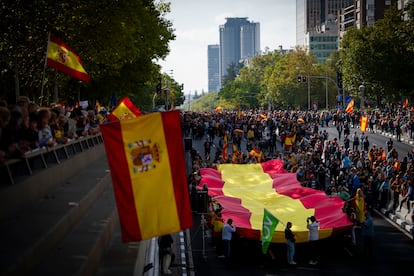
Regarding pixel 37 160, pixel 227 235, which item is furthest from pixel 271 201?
pixel 37 160

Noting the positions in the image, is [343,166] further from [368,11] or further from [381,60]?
[368,11]

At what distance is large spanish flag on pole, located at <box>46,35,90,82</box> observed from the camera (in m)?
19.7

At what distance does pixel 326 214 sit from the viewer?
2075 centimetres

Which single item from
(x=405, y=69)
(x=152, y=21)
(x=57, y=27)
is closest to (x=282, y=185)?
Result: (x=57, y=27)

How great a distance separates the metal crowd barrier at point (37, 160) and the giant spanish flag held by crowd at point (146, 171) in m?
2.51

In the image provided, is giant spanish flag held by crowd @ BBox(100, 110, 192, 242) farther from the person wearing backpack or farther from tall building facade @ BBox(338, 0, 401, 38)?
tall building facade @ BBox(338, 0, 401, 38)

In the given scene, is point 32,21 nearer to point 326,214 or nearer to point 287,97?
point 326,214

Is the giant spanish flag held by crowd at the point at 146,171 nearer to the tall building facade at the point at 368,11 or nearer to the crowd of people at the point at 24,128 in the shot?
the crowd of people at the point at 24,128

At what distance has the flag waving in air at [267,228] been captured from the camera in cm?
1766

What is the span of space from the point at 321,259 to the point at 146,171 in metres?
10.6

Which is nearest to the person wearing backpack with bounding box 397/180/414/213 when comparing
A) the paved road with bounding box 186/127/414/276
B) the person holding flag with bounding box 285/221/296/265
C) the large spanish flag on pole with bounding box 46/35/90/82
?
the paved road with bounding box 186/127/414/276

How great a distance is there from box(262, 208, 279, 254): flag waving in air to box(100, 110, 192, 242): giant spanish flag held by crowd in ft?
26.3

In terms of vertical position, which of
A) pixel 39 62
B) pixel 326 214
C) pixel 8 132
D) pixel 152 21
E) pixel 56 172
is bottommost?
pixel 326 214

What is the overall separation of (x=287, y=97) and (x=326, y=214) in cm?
10357
